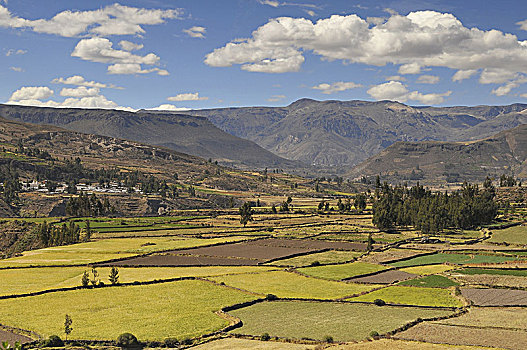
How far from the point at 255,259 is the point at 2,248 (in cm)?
10308

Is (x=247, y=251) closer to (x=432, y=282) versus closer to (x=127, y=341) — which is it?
(x=432, y=282)

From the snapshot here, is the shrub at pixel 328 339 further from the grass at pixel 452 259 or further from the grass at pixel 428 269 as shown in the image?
the grass at pixel 452 259

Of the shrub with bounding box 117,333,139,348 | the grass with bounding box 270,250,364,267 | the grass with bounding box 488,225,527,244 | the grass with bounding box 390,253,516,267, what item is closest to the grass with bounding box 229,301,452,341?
the shrub with bounding box 117,333,139,348

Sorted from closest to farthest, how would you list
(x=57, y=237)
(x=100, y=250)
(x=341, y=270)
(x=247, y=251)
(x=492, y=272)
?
1. (x=492, y=272)
2. (x=341, y=270)
3. (x=100, y=250)
4. (x=247, y=251)
5. (x=57, y=237)

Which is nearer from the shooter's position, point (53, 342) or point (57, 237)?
point (53, 342)

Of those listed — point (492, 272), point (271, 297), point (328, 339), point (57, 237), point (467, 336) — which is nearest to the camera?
point (328, 339)

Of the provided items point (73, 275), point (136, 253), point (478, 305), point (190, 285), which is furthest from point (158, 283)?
point (478, 305)

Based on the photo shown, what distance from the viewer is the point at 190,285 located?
107250 millimetres

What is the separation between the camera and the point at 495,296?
97.1 meters

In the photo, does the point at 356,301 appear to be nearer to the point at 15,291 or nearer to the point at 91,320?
the point at 91,320

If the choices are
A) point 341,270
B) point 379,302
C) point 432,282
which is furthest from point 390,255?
point 379,302

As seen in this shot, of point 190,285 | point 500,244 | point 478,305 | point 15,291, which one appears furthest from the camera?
point 500,244

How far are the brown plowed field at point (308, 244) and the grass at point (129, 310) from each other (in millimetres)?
65280

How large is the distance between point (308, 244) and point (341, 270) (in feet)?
146
